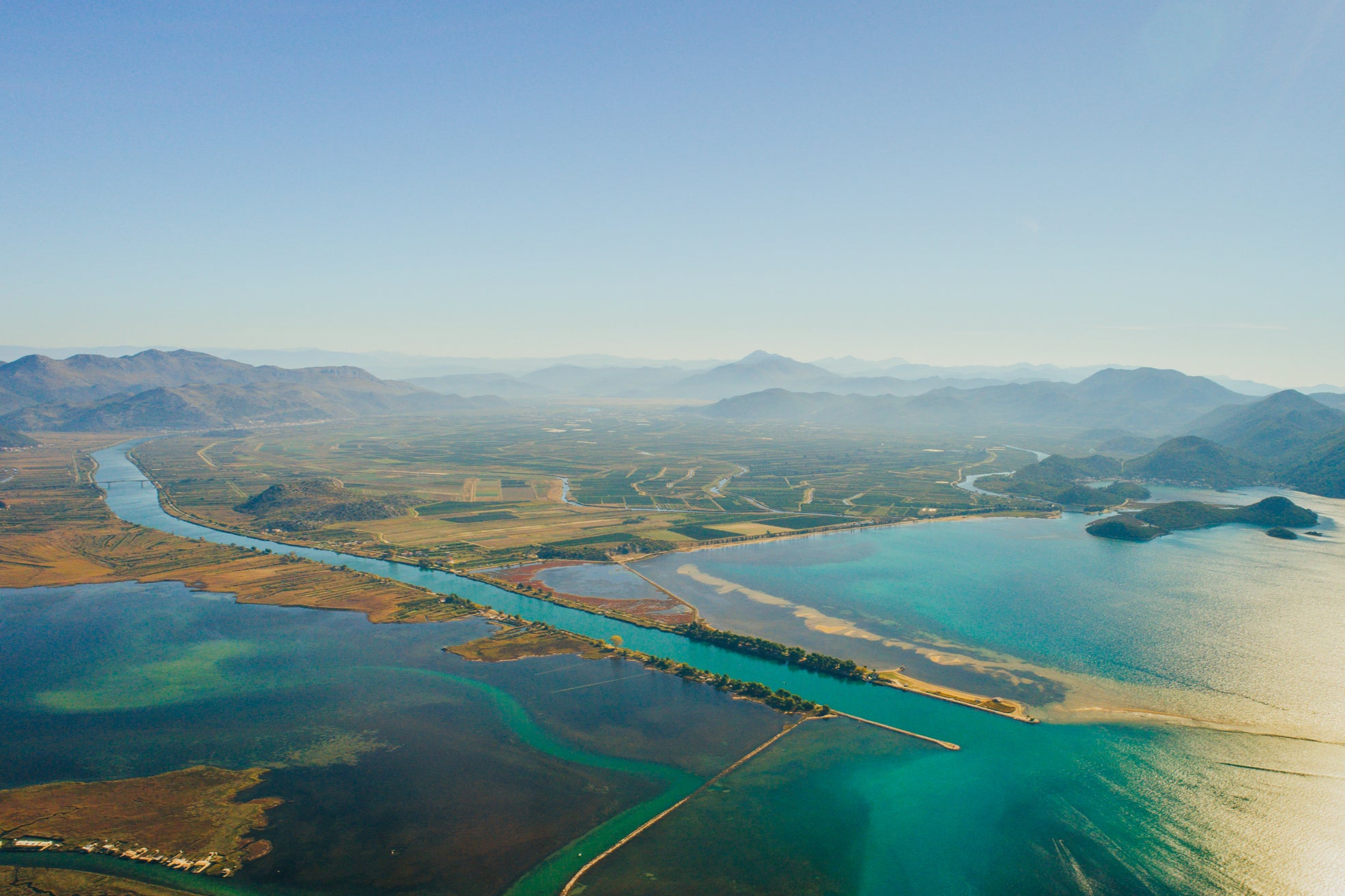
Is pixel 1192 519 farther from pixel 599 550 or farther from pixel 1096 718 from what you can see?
pixel 599 550

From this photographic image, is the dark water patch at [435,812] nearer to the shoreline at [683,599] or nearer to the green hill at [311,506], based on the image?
the shoreline at [683,599]

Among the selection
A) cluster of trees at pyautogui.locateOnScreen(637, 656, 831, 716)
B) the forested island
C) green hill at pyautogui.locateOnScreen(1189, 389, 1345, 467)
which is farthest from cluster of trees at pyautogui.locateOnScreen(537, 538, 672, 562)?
green hill at pyautogui.locateOnScreen(1189, 389, 1345, 467)

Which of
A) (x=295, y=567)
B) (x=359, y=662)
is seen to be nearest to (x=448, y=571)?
(x=295, y=567)

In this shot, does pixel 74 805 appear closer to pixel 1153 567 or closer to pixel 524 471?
pixel 1153 567

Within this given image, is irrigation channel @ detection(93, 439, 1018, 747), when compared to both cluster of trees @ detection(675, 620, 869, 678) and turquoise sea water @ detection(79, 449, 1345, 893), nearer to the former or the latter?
turquoise sea water @ detection(79, 449, 1345, 893)

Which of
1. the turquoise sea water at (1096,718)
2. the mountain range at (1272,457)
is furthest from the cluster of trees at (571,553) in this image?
the mountain range at (1272,457)
